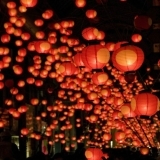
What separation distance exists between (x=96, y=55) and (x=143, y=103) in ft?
4.59

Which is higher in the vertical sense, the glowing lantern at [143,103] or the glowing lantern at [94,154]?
the glowing lantern at [143,103]

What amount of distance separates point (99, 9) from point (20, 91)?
240 inches

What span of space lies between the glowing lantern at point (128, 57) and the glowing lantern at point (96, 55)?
22.3 inches

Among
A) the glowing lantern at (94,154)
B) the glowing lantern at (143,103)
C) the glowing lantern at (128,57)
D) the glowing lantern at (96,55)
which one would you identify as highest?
the glowing lantern at (96,55)

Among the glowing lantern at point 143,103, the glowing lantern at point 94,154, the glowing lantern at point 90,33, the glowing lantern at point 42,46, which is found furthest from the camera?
the glowing lantern at point 42,46

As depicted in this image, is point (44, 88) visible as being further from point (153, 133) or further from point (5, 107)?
point (153, 133)

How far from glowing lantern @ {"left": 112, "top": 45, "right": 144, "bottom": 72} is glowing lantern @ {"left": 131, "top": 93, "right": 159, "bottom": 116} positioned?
684 mm

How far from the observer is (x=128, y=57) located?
26.6ft

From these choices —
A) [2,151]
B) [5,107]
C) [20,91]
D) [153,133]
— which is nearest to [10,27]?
[2,151]

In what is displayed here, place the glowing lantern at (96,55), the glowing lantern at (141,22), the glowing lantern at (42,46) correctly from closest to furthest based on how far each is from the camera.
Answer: the glowing lantern at (96,55)
the glowing lantern at (141,22)
the glowing lantern at (42,46)

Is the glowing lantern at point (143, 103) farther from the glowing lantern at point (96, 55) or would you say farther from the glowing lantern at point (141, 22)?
the glowing lantern at point (141, 22)

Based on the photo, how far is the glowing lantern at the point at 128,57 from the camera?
26.4ft

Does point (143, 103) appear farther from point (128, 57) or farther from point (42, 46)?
point (42, 46)

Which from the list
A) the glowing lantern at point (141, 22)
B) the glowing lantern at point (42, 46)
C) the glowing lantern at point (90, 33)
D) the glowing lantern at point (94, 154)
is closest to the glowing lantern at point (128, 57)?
the glowing lantern at point (141, 22)
